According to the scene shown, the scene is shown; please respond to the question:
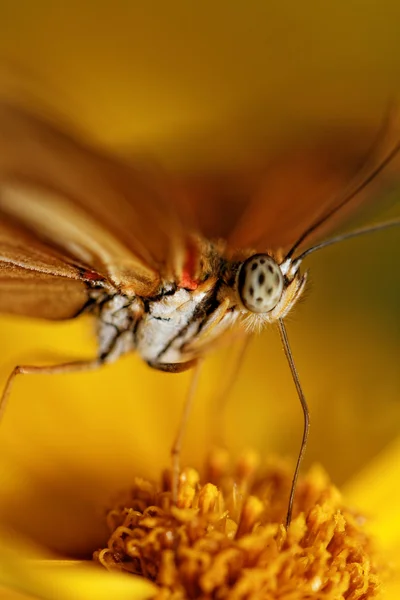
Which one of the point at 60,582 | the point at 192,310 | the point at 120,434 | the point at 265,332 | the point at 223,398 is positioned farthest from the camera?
the point at 265,332

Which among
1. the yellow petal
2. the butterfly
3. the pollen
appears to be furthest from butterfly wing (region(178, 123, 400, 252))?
the yellow petal

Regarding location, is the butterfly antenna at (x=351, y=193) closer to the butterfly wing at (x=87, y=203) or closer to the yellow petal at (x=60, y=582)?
the butterfly wing at (x=87, y=203)

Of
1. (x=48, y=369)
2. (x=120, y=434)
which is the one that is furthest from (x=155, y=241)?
(x=120, y=434)

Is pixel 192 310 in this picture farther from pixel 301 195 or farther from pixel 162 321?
pixel 301 195

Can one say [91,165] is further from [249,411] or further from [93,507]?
[249,411]

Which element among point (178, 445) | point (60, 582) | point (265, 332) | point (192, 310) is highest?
point (265, 332)

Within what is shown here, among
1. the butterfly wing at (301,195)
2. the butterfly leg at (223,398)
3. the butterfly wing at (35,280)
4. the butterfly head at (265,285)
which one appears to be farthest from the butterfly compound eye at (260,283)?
the butterfly leg at (223,398)
